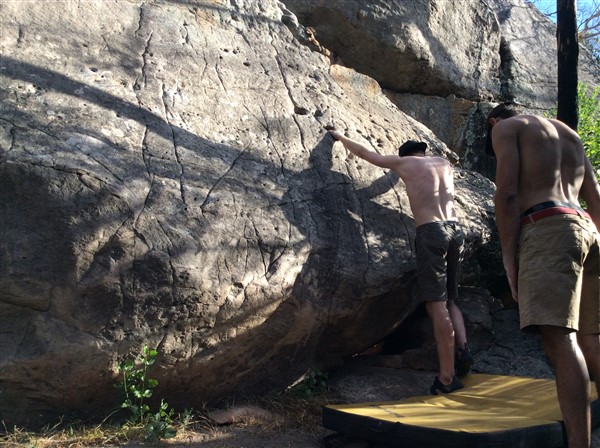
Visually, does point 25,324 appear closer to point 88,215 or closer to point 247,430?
point 88,215

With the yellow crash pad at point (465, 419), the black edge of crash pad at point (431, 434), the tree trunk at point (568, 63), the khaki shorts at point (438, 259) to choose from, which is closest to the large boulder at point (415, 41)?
the tree trunk at point (568, 63)

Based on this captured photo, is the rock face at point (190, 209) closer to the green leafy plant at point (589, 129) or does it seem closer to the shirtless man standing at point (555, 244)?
the shirtless man standing at point (555, 244)

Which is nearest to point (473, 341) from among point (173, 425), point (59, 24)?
point (173, 425)

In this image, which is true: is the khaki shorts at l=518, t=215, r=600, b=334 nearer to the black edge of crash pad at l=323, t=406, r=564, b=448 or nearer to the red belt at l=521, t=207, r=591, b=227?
the red belt at l=521, t=207, r=591, b=227

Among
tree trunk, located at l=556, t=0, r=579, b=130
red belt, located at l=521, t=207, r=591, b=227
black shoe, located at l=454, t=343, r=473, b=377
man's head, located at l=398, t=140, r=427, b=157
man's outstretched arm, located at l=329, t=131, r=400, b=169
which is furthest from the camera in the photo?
tree trunk, located at l=556, t=0, r=579, b=130

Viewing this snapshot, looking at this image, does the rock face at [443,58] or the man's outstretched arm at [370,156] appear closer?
the man's outstretched arm at [370,156]

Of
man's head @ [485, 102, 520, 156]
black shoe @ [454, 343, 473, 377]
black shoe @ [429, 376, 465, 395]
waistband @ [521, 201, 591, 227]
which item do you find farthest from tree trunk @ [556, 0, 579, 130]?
waistband @ [521, 201, 591, 227]

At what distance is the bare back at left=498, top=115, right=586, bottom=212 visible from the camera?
12.3 ft

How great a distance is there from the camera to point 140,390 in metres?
3.93

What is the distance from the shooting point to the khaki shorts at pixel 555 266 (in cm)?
343

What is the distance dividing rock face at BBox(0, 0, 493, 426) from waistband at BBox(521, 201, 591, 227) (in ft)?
4.58

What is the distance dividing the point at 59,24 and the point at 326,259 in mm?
2290

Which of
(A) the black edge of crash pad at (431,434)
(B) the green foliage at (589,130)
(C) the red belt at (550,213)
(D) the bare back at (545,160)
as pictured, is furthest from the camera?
(B) the green foliage at (589,130)

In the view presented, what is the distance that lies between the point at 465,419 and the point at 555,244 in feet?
3.43
